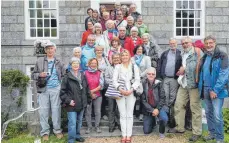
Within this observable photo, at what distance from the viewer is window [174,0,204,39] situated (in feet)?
38.7

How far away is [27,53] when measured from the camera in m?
11.3

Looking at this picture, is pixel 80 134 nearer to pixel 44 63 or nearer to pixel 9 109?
pixel 44 63

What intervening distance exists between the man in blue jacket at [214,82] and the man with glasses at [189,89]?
1.09 feet

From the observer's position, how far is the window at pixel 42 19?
11.5 m

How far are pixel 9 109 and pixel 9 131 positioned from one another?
161 centimetres

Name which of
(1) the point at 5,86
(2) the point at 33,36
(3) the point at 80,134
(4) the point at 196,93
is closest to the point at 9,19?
(2) the point at 33,36

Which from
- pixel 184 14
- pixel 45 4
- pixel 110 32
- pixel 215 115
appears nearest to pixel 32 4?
pixel 45 4

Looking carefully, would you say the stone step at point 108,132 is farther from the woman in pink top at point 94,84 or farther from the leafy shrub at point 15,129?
the leafy shrub at point 15,129

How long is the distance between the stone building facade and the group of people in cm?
352

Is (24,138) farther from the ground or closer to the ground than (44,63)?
closer to the ground

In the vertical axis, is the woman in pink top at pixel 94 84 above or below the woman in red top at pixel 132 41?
below

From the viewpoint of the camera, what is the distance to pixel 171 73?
24.5 feet

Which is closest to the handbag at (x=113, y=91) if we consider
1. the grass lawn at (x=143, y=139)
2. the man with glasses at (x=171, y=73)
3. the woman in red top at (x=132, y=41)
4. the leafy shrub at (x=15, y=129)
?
the grass lawn at (x=143, y=139)

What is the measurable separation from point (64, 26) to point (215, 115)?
6752 mm
